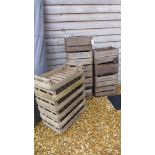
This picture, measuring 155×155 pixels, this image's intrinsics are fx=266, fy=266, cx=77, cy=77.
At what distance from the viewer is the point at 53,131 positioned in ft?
12.3

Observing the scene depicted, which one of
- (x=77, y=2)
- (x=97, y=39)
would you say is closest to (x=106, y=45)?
(x=97, y=39)

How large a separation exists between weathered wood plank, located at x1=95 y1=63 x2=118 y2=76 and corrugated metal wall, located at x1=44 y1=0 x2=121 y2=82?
0.58 meters

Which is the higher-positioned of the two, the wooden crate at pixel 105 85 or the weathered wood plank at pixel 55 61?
the weathered wood plank at pixel 55 61

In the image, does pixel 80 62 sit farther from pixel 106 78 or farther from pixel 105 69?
pixel 106 78

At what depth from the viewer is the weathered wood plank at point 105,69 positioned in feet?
15.4

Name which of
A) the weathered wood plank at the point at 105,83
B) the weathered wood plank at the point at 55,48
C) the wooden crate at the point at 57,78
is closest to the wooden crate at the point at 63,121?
the wooden crate at the point at 57,78

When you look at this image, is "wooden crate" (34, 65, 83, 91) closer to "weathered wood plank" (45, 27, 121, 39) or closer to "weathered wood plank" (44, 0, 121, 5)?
"weathered wood plank" (45, 27, 121, 39)

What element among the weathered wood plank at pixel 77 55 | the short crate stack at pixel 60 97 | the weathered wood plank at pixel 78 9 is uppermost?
the weathered wood plank at pixel 78 9

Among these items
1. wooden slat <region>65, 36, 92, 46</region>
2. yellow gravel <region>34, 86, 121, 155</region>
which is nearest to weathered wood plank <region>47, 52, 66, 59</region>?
wooden slat <region>65, 36, 92, 46</region>

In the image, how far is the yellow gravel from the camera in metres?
3.27

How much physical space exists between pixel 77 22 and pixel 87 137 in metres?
2.21

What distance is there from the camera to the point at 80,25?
191 inches

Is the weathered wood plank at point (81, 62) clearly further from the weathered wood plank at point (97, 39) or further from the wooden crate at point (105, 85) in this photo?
the weathered wood plank at point (97, 39)
